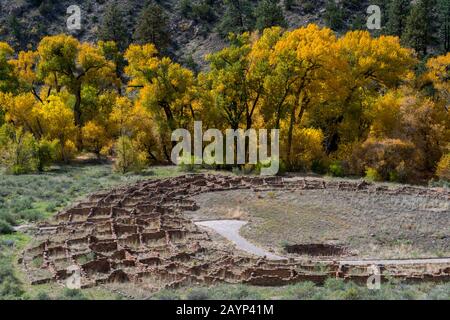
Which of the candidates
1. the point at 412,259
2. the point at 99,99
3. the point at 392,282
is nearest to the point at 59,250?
the point at 392,282

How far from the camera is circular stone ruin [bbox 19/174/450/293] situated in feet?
63.8

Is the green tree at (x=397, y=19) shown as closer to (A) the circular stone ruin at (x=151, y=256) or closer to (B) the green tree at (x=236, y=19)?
(B) the green tree at (x=236, y=19)

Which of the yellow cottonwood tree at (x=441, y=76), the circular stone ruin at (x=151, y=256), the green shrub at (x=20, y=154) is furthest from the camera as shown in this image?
the yellow cottonwood tree at (x=441, y=76)

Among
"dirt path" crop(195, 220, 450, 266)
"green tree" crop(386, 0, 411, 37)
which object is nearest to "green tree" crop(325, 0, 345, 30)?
"green tree" crop(386, 0, 411, 37)

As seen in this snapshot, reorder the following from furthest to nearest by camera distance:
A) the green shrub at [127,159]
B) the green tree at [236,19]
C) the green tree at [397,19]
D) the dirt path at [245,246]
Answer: the green tree at [236,19], the green tree at [397,19], the green shrub at [127,159], the dirt path at [245,246]

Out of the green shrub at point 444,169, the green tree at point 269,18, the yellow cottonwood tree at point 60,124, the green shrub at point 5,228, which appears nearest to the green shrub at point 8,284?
the green shrub at point 5,228

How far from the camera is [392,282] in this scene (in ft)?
63.8

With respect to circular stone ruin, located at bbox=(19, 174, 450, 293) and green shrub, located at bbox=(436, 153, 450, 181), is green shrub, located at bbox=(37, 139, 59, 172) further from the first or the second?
green shrub, located at bbox=(436, 153, 450, 181)

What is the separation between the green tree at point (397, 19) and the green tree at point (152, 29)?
2777cm

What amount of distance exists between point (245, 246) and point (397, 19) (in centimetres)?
5067

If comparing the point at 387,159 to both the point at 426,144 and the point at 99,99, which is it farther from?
the point at 99,99

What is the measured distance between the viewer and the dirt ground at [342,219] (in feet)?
83.0
